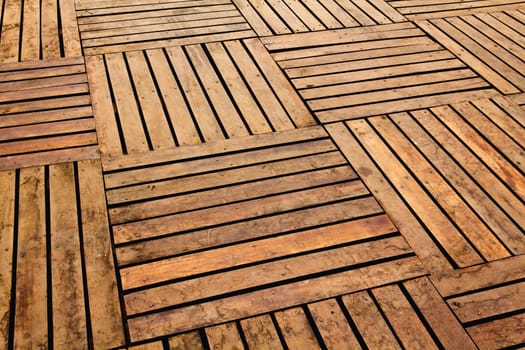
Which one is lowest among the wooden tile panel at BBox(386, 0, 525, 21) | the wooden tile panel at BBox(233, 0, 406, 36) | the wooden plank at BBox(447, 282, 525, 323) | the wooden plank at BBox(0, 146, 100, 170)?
the wooden plank at BBox(447, 282, 525, 323)

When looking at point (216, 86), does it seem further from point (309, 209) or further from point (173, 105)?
point (309, 209)

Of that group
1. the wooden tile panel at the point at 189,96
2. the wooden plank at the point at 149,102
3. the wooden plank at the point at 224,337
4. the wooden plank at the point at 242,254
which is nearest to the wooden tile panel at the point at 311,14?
the wooden tile panel at the point at 189,96

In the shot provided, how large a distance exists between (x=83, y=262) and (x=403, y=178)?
1374 millimetres

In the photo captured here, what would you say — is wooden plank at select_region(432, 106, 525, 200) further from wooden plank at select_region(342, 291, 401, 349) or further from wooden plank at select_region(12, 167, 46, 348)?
wooden plank at select_region(12, 167, 46, 348)

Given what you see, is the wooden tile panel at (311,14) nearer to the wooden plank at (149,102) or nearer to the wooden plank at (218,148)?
the wooden plank at (149,102)

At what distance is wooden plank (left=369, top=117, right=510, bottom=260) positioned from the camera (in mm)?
2037

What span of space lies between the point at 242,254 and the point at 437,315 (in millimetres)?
710

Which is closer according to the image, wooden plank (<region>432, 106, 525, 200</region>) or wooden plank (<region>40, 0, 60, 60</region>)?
wooden plank (<region>432, 106, 525, 200</region>)

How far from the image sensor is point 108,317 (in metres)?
1.73

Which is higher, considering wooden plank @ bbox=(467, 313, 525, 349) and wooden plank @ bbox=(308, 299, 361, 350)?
wooden plank @ bbox=(467, 313, 525, 349)

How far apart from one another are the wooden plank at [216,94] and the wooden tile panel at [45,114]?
2.01 ft

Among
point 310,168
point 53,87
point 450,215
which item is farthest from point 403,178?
point 53,87

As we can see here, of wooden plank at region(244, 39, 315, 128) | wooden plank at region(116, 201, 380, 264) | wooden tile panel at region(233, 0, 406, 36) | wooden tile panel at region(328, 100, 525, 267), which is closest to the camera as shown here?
wooden plank at region(116, 201, 380, 264)

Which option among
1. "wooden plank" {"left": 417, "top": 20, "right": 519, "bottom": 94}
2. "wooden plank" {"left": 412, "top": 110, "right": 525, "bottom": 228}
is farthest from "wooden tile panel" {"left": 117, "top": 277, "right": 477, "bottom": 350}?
"wooden plank" {"left": 417, "top": 20, "right": 519, "bottom": 94}
